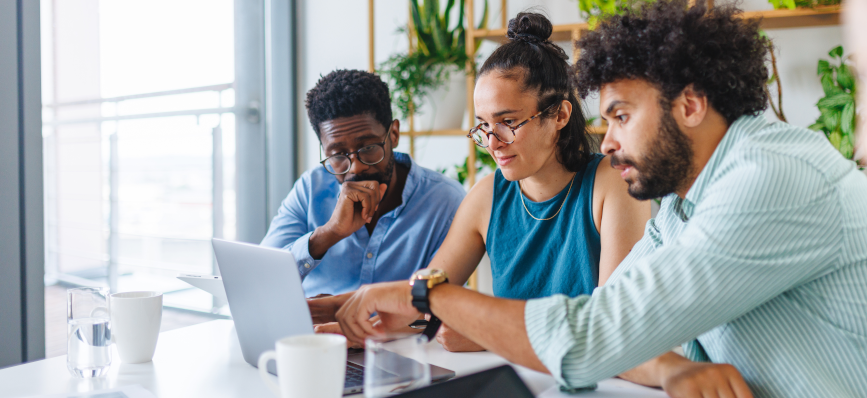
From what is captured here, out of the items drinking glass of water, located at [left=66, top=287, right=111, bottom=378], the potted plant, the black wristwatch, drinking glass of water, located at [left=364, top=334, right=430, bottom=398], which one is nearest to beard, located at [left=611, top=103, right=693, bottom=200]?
the black wristwatch

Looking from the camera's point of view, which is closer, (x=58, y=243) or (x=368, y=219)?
(x=368, y=219)

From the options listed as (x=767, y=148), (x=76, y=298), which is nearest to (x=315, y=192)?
(x=76, y=298)

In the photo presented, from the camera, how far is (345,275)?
6.19 feet

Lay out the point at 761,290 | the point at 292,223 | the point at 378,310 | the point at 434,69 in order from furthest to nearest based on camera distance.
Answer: the point at 434,69 → the point at 292,223 → the point at 378,310 → the point at 761,290

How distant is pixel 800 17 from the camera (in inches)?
84.5

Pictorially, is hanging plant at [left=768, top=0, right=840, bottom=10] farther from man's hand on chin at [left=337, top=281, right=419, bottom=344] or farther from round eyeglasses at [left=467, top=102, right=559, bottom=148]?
man's hand on chin at [left=337, top=281, right=419, bottom=344]

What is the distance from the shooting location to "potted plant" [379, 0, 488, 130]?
272 cm

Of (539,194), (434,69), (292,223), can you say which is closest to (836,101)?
(539,194)

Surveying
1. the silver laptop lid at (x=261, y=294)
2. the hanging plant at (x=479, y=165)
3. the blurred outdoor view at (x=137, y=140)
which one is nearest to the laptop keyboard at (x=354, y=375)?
the silver laptop lid at (x=261, y=294)

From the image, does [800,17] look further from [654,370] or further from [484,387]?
[484,387]

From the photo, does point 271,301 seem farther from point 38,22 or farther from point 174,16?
point 174,16

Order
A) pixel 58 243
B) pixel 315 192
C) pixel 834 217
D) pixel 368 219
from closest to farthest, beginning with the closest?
Result: pixel 834 217
pixel 368 219
pixel 315 192
pixel 58 243

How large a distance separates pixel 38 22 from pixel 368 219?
1.33m

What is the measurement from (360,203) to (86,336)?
2.95ft
